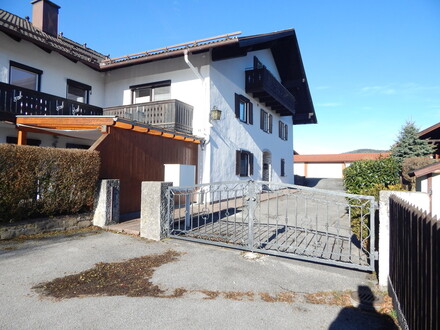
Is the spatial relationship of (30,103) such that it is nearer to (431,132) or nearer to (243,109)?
(243,109)

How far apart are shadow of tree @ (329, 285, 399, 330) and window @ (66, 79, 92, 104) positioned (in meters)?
13.7

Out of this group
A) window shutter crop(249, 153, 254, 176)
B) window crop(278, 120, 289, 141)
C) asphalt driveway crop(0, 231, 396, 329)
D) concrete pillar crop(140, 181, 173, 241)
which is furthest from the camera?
window crop(278, 120, 289, 141)

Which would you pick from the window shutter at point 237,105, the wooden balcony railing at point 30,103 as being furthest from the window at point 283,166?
the wooden balcony railing at point 30,103

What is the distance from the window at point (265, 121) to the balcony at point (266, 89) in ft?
2.08

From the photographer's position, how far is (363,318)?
2910 millimetres

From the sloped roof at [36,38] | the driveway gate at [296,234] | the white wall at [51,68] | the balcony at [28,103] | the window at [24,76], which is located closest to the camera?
the driveway gate at [296,234]

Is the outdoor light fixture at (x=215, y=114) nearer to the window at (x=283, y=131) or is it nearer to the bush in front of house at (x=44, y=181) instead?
the bush in front of house at (x=44, y=181)

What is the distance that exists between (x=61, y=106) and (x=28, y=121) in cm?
225

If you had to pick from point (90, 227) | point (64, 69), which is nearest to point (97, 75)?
point (64, 69)

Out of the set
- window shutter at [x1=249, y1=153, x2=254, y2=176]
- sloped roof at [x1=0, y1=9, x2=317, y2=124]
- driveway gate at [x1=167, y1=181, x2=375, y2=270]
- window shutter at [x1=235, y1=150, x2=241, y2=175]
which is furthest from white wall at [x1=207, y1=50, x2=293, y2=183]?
driveway gate at [x1=167, y1=181, x2=375, y2=270]

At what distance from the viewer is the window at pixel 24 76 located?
1024 centimetres

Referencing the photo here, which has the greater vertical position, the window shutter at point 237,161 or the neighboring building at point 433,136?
the neighboring building at point 433,136

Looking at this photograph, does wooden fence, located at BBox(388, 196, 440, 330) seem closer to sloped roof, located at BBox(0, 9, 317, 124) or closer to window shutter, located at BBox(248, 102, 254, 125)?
sloped roof, located at BBox(0, 9, 317, 124)

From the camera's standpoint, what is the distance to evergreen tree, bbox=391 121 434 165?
15.6 m
